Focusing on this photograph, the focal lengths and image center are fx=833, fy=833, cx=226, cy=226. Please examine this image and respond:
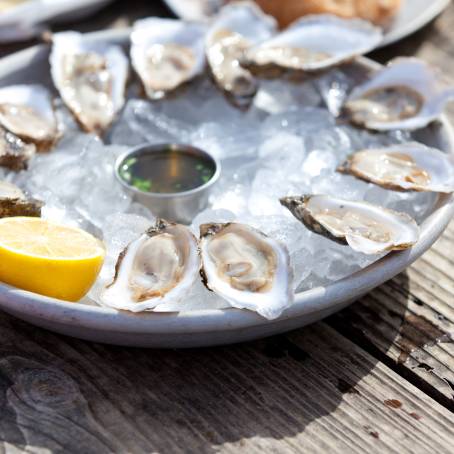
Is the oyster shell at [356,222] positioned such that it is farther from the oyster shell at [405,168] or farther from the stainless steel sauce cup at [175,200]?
the stainless steel sauce cup at [175,200]

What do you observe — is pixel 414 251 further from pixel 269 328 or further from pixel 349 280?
pixel 269 328

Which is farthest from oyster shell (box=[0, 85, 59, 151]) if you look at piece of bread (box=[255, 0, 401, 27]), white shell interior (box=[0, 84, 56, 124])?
piece of bread (box=[255, 0, 401, 27])

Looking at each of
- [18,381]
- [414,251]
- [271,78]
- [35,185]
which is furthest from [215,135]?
[18,381]

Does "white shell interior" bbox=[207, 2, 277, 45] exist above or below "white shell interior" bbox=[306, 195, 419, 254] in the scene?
above

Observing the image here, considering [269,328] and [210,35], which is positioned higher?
[210,35]

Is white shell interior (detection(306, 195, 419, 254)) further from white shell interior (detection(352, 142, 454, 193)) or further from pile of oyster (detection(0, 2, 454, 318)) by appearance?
white shell interior (detection(352, 142, 454, 193))

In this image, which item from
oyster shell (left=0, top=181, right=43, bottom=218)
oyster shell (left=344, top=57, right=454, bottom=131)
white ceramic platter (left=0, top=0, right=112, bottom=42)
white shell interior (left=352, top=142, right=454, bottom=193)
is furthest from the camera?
white ceramic platter (left=0, top=0, right=112, bottom=42)

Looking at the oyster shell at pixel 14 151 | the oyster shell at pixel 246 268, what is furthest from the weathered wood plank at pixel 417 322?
the oyster shell at pixel 14 151
